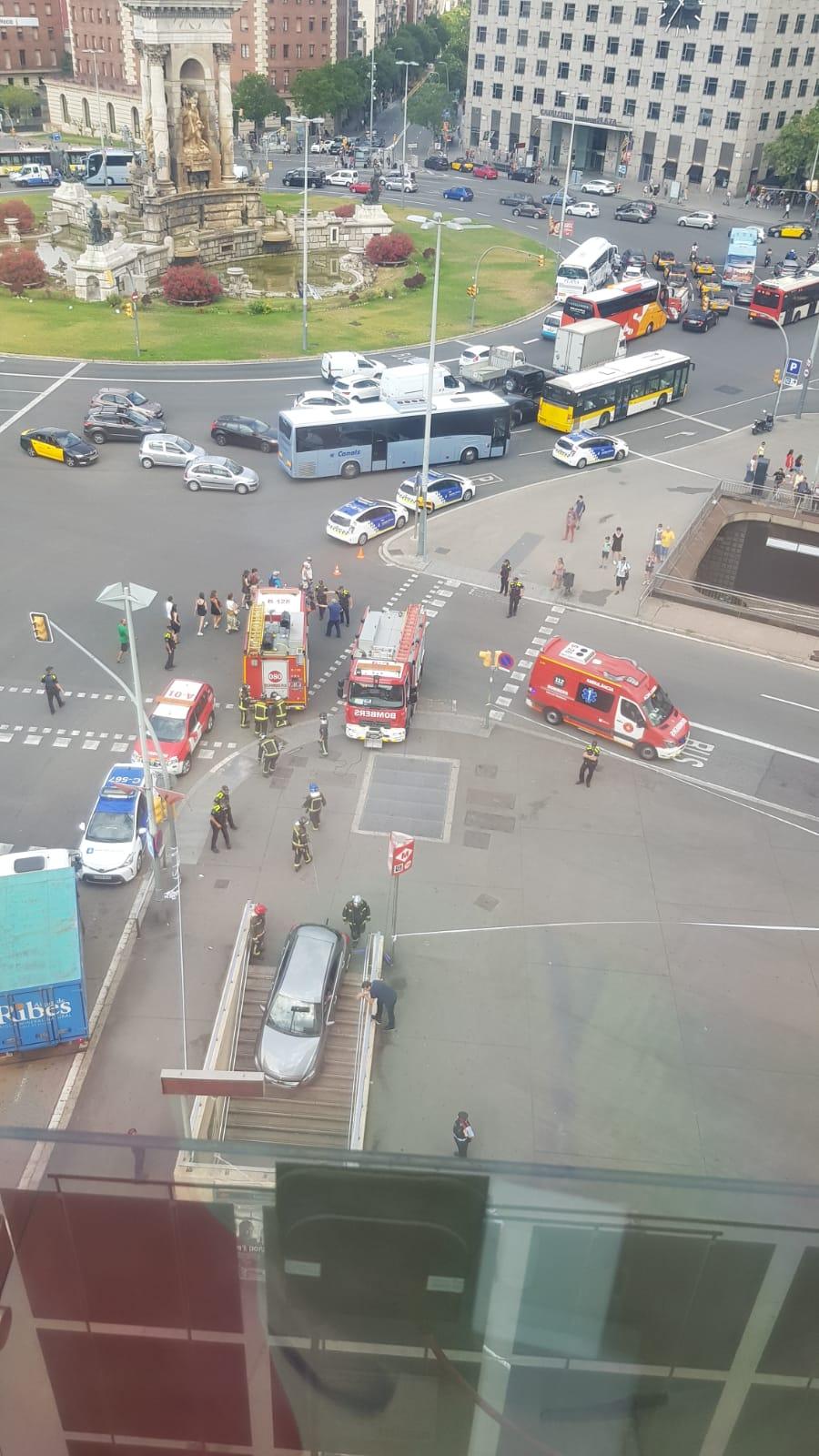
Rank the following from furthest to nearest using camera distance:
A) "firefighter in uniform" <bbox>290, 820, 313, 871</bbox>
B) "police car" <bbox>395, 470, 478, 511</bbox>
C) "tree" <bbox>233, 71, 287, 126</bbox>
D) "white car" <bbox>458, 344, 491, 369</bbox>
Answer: "tree" <bbox>233, 71, 287, 126</bbox>, "white car" <bbox>458, 344, 491, 369</bbox>, "police car" <bbox>395, 470, 478, 511</bbox>, "firefighter in uniform" <bbox>290, 820, 313, 871</bbox>

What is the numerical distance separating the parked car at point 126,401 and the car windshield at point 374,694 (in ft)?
77.5

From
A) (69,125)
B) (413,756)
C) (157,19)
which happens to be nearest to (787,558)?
(413,756)

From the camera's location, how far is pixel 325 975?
1972 cm

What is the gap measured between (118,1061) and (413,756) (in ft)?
36.4

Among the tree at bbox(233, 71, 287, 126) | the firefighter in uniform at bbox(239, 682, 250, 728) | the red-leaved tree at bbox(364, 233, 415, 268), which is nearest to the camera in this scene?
the firefighter in uniform at bbox(239, 682, 250, 728)

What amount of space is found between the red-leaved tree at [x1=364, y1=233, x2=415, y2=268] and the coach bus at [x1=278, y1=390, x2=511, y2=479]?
33608mm

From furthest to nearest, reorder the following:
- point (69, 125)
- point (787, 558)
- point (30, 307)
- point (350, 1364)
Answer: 1. point (69, 125)
2. point (30, 307)
3. point (787, 558)
4. point (350, 1364)

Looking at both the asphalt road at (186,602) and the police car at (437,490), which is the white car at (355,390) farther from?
the police car at (437,490)

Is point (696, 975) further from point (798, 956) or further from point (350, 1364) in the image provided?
point (350, 1364)

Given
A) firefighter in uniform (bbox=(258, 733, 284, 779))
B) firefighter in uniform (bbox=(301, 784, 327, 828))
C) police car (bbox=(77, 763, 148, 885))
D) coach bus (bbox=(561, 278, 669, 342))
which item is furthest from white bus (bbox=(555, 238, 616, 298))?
police car (bbox=(77, 763, 148, 885))

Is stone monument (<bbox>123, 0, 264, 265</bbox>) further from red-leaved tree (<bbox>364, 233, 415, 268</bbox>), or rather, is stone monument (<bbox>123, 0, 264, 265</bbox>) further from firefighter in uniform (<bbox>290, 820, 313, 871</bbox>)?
firefighter in uniform (<bbox>290, 820, 313, 871</bbox>)

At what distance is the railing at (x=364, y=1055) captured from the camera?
17.5m

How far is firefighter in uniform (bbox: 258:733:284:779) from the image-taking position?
2639cm

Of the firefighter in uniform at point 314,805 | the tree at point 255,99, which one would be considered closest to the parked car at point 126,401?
the firefighter in uniform at point 314,805
